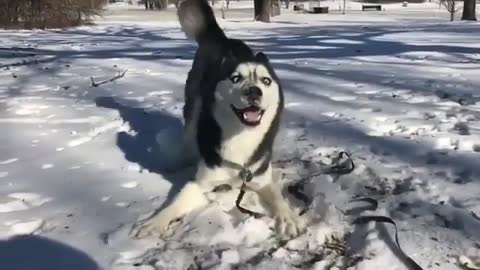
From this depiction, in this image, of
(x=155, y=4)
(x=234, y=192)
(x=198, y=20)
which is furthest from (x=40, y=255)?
(x=155, y=4)

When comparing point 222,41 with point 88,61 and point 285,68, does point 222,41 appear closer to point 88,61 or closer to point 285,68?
point 285,68

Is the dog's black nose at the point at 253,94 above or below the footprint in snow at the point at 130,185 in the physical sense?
above

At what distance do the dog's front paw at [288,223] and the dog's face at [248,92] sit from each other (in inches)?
17.8

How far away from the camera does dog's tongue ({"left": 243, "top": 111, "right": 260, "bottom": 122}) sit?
9.09 feet

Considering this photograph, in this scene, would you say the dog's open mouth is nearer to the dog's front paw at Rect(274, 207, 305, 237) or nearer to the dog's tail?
the dog's front paw at Rect(274, 207, 305, 237)

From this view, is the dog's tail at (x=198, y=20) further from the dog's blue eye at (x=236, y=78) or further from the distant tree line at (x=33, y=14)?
the distant tree line at (x=33, y=14)

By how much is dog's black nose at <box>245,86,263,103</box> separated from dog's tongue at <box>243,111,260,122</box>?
9 centimetres

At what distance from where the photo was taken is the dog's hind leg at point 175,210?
262 centimetres

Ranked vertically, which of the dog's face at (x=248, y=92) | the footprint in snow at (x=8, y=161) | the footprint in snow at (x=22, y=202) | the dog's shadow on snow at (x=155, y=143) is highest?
the dog's face at (x=248, y=92)

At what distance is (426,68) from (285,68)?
1678 millimetres

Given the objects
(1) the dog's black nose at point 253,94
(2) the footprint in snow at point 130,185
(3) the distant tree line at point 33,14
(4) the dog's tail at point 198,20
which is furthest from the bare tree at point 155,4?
(1) the dog's black nose at point 253,94

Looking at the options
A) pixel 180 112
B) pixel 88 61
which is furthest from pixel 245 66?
pixel 88 61

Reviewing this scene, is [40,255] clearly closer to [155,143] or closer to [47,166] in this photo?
[47,166]

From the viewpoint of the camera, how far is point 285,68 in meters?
7.26
